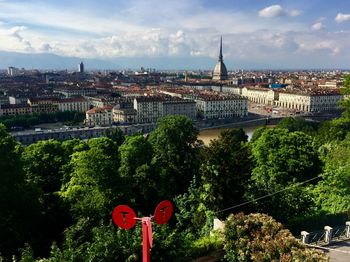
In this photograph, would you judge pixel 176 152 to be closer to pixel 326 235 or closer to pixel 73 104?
pixel 326 235

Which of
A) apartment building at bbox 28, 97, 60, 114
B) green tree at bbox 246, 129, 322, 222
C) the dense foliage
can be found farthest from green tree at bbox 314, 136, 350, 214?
apartment building at bbox 28, 97, 60, 114

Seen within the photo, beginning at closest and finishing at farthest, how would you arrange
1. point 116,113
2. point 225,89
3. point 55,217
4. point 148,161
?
1. point 55,217
2. point 148,161
3. point 116,113
4. point 225,89

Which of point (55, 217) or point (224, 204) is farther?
point (55, 217)

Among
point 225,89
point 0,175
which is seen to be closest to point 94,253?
point 0,175

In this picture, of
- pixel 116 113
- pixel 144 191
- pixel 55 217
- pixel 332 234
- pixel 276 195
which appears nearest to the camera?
pixel 332 234

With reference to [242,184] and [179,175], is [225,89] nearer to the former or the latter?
[179,175]

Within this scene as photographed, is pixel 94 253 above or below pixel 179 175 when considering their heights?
above

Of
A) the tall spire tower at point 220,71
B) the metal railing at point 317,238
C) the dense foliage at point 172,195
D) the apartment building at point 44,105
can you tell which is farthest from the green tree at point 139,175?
the tall spire tower at point 220,71

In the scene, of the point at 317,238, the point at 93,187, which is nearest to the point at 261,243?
the point at 317,238

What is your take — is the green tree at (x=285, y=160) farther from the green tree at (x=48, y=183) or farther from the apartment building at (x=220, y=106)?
the apartment building at (x=220, y=106)
